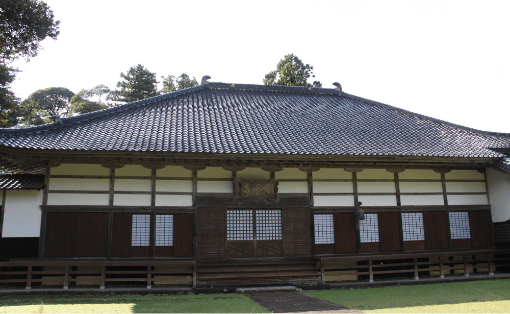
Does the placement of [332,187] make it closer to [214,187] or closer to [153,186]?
[214,187]

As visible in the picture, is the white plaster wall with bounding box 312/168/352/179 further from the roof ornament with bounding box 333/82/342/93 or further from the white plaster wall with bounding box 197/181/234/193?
the roof ornament with bounding box 333/82/342/93

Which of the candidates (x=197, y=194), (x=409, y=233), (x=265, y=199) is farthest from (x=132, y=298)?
(x=409, y=233)

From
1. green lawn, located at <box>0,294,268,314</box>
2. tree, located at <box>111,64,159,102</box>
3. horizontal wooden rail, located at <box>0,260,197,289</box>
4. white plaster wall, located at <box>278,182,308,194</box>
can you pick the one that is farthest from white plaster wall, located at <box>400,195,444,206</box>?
tree, located at <box>111,64,159,102</box>

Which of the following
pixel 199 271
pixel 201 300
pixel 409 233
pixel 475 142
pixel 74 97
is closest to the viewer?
pixel 201 300

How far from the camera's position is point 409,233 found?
42.7ft

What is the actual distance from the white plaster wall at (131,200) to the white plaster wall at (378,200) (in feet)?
22.7

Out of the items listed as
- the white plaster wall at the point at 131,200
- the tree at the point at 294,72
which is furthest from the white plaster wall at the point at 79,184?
the tree at the point at 294,72

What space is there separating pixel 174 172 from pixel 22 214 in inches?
174

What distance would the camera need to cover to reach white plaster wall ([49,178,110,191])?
11.1 meters

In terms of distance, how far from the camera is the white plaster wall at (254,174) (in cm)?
1213

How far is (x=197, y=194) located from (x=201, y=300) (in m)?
3.44

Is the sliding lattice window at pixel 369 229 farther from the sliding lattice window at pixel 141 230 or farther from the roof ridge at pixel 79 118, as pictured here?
the roof ridge at pixel 79 118

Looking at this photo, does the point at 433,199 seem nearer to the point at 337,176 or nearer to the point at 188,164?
the point at 337,176

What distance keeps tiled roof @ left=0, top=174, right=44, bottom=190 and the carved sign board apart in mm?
5691
